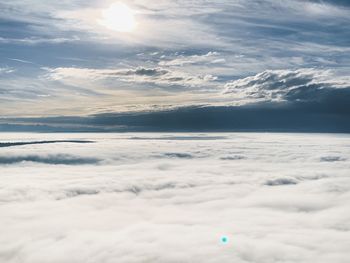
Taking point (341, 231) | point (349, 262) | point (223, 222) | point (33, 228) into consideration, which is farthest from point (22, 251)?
point (341, 231)

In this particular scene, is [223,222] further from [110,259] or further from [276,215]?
[110,259]

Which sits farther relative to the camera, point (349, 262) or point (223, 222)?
point (223, 222)

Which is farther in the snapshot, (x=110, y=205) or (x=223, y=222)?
(x=110, y=205)

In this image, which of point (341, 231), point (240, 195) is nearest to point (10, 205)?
point (240, 195)

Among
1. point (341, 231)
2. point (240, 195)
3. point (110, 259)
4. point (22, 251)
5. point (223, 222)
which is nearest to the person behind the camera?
point (110, 259)

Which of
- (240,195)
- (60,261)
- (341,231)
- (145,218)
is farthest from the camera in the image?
(240,195)

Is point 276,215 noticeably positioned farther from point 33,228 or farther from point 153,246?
point 33,228

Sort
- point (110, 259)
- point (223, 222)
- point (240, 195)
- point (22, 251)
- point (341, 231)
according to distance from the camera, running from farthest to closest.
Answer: point (240, 195)
point (223, 222)
point (341, 231)
point (22, 251)
point (110, 259)

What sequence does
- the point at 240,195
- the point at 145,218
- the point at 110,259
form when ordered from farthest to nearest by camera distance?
the point at 240,195
the point at 145,218
the point at 110,259

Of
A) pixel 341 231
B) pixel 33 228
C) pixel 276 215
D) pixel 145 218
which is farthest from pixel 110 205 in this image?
pixel 341 231
